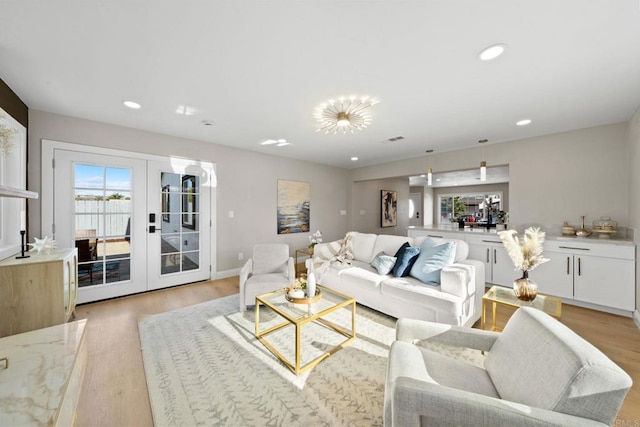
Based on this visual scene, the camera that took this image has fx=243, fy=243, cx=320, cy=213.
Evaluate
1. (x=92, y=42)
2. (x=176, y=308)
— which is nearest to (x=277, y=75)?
(x=92, y=42)

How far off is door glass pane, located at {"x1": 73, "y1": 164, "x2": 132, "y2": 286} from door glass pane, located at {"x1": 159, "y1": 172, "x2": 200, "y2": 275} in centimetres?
45

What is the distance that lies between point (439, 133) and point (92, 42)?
3953 mm

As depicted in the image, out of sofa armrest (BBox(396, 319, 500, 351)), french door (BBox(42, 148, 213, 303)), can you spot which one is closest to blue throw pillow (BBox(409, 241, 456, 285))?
sofa armrest (BBox(396, 319, 500, 351))

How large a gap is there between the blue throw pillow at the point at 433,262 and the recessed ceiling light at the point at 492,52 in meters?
1.82

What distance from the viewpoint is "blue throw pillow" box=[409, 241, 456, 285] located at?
2.69 m

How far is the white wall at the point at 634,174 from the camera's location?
269 centimetres

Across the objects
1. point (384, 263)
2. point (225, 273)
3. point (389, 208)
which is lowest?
point (225, 273)

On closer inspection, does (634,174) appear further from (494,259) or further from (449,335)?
(449,335)

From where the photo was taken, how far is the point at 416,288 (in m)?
2.56

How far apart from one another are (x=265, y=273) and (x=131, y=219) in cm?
215

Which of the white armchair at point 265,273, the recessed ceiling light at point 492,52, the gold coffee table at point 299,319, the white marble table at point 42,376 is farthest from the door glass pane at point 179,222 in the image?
the recessed ceiling light at point 492,52

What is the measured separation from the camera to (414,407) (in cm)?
98

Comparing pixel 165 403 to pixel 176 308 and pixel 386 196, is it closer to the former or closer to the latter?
pixel 176 308

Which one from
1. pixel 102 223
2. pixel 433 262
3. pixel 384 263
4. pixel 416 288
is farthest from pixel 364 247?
pixel 102 223
